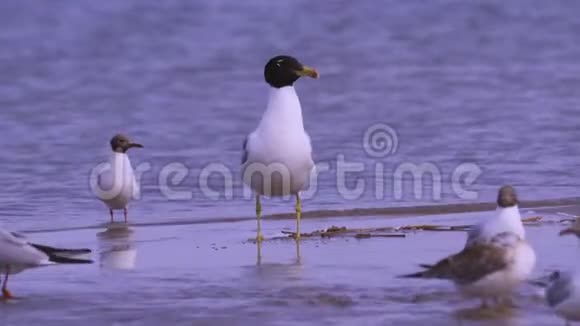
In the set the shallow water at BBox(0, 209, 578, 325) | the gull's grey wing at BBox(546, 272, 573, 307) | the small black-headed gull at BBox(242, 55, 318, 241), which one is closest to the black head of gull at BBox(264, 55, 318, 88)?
the small black-headed gull at BBox(242, 55, 318, 241)

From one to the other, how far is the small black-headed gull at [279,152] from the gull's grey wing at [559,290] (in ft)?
10.5

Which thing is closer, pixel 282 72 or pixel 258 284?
pixel 258 284

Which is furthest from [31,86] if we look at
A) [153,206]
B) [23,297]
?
[23,297]

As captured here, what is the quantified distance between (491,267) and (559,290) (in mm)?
523

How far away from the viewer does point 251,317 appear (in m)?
7.30

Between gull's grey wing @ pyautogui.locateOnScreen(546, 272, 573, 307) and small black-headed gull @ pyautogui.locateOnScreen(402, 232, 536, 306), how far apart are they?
0.22 m

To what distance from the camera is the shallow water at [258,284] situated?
7.31 meters

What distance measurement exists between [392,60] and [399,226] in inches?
446

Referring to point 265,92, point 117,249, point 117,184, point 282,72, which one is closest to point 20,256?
point 117,249

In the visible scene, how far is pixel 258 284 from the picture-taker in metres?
8.26

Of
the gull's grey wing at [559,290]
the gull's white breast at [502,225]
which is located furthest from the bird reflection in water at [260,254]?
the gull's grey wing at [559,290]

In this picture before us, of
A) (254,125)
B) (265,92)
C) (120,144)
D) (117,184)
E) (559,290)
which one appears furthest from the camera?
(265,92)

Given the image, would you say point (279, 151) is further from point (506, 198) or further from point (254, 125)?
point (254, 125)

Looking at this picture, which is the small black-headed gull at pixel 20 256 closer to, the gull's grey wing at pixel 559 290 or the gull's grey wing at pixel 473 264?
the gull's grey wing at pixel 473 264
